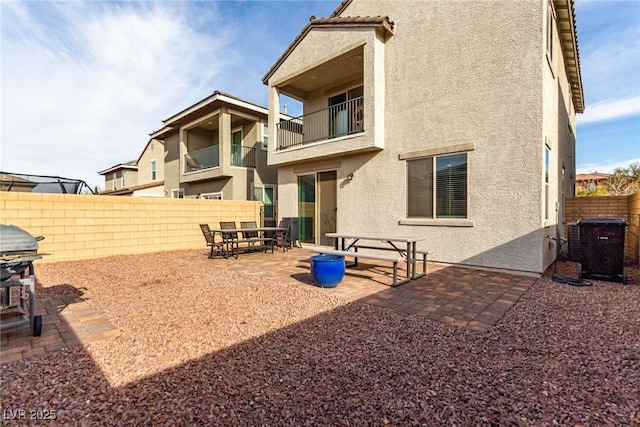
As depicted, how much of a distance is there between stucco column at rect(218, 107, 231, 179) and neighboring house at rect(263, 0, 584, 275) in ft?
16.7

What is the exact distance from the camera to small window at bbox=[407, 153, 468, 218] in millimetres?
7465

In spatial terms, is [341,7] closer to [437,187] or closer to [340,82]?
[340,82]

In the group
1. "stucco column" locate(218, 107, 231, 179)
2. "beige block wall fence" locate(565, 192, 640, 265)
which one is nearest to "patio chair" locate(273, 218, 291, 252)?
"stucco column" locate(218, 107, 231, 179)

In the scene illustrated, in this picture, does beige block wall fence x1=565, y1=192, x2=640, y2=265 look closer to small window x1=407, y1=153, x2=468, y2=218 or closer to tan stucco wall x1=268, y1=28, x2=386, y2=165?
small window x1=407, y1=153, x2=468, y2=218

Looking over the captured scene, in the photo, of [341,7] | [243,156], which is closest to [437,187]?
[341,7]

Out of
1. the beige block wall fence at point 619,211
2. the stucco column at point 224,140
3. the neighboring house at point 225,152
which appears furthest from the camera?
the neighboring house at point 225,152

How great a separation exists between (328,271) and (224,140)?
1172 cm

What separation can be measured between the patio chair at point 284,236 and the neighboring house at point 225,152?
3.77m

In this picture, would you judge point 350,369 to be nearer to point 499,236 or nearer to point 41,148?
point 499,236

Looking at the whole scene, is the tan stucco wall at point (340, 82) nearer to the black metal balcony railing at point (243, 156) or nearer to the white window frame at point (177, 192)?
the black metal balcony railing at point (243, 156)

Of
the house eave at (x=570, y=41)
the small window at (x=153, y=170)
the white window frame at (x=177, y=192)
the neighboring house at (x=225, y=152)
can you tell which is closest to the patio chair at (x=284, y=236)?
the neighboring house at (x=225, y=152)

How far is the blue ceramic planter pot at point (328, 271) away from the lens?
539 centimetres

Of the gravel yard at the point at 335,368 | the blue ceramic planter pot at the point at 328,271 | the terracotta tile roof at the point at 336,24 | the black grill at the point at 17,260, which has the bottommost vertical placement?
the gravel yard at the point at 335,368

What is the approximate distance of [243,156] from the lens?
15.8 metres
